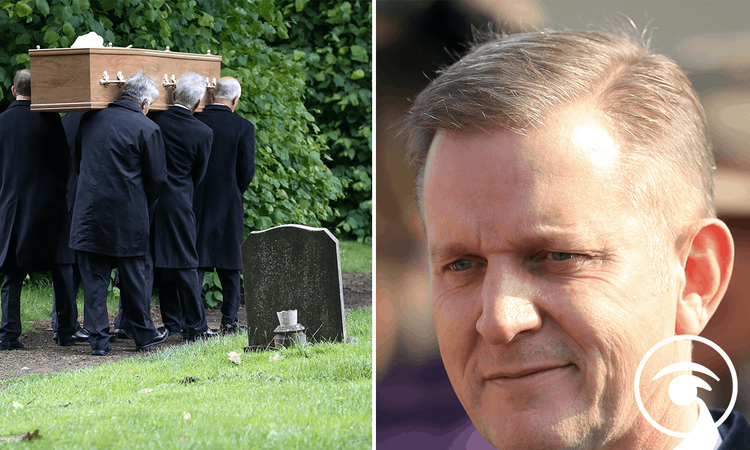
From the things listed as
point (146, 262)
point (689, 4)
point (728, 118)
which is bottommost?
point (146, 262)

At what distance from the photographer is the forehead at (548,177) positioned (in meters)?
1.94

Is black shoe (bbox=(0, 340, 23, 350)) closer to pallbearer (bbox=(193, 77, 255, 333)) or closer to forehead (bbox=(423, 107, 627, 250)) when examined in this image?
pallbearer (bbox=(193, 77, 255, 333))

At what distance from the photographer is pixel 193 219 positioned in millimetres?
6820

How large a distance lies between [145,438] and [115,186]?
3.02 metres

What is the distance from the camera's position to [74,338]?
6.85m

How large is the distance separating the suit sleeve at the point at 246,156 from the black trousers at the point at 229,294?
85cm

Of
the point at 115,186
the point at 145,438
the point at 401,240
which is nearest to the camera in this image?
the point at 401,240

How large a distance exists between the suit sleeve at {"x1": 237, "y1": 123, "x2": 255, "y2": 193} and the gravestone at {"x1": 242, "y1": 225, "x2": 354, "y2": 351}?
1.46 m

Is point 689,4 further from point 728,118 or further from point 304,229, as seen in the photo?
point 304,229

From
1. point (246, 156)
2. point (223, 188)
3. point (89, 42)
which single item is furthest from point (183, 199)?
point (89, 42)

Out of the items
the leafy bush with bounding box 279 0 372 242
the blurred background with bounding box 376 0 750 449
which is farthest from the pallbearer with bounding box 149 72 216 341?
the blurred background with bounding box 376 0 750 449

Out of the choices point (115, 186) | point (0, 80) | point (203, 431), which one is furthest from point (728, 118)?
point (0, 80)

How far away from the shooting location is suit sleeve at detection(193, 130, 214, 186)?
6612 mm

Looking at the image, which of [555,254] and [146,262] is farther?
[146,262]
